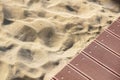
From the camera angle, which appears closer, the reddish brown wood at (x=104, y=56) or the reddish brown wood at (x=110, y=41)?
the reddish brown wood at (x=104, y=56)

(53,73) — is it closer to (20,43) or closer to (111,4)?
(20,43)

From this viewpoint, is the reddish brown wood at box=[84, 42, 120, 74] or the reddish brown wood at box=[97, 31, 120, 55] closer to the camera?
the reddish brown wood at box=[84, 42, 120, 74]

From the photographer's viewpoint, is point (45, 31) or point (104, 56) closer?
point (104, 56)

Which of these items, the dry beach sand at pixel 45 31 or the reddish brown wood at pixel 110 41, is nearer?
the dry beach sand at pixel 45 31

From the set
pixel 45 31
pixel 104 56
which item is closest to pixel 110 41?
pixel 104 56

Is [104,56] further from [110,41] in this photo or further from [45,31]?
[45,31]

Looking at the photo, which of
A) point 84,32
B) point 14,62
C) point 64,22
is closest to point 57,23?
point 64,22

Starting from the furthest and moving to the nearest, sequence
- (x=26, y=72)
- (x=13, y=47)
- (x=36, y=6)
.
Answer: (x=36, y=6)
(x=13, y=47)
(x=26, y=72)

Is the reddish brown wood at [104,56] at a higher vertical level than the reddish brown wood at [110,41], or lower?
lower
